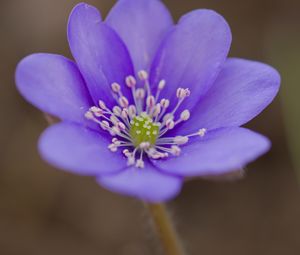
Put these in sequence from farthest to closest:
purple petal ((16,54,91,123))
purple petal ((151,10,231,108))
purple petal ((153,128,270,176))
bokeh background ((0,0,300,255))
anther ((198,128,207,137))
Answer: bokeh background ((0,0,300,255)) < purple petal ((151,10,231,108)) < anther ((198,128,207,137)) < purple petal ((16,54,91,123)) < purple petal ((153,128,270,176))

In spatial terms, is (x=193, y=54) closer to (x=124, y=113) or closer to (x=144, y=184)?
(x=124, y=113)

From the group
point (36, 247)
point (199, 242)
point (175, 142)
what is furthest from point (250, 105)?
point (36, 247)

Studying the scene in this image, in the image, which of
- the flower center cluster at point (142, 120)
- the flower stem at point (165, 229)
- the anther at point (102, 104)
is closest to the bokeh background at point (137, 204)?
the flower stem at point (165, 229)

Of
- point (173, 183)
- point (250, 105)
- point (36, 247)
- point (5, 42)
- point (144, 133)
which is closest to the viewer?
point (173, 183)

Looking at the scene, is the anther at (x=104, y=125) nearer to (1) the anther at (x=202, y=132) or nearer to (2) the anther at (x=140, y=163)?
(2) the anther at (x=140, y=163)

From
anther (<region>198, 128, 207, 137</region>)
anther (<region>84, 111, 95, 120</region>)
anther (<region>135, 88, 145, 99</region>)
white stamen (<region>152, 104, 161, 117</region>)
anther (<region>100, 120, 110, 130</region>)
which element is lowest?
white stamen (<region>152, 104, 161, 117</region>)

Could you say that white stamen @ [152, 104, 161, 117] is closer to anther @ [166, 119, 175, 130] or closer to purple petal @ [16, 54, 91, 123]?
anther @ [166, 119, 175, 130]

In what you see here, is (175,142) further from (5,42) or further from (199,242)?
(5,42)

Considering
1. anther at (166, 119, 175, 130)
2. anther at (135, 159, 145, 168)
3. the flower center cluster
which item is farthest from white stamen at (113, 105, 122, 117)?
anther at (135, 159, 145, 168)

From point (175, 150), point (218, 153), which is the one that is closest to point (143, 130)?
point (175, 150)
